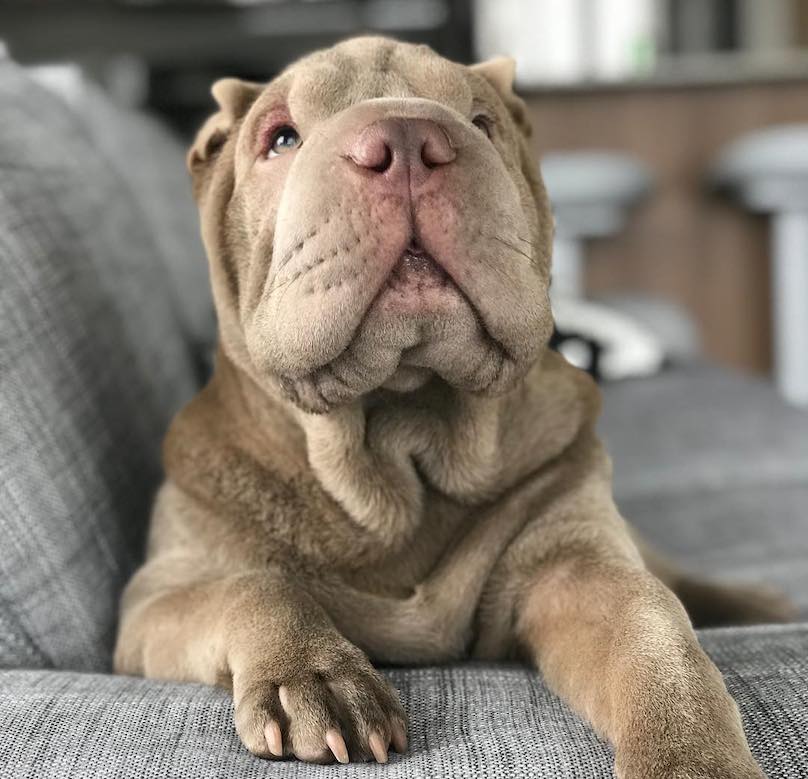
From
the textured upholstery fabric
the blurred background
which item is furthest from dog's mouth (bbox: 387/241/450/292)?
the blurred background

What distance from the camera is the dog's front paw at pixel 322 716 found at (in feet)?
2.62

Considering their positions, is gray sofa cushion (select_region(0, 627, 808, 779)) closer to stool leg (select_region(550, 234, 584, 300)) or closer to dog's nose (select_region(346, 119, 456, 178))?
dog's nose (select_region(346, 119, 456, 178))

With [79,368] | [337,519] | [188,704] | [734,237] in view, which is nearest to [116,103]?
[79,368]

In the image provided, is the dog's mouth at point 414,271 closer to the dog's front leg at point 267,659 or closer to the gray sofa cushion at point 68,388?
the dog's front leg at point 267,659

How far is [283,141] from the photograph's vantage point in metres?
1.15

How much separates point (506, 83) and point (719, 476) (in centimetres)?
99

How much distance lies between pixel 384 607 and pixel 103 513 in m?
0.43

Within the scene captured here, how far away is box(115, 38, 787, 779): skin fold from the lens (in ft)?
2.89

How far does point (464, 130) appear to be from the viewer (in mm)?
975

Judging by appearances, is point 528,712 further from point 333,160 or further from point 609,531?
point 333,160

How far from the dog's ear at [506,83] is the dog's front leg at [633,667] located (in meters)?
0.54

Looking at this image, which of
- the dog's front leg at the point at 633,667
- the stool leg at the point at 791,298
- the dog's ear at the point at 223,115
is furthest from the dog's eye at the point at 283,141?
the stool leg at the point at 791,298

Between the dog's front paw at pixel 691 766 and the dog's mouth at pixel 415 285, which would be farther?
the dog's mouth at pixel 415 285

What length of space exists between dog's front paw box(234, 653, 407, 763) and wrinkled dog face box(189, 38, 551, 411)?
285 millimetres
